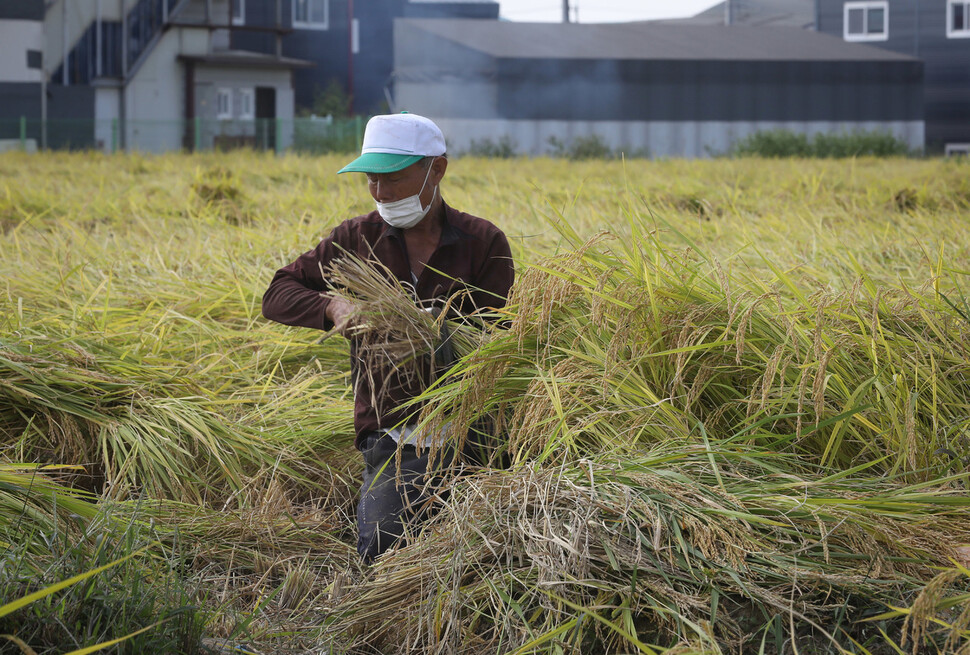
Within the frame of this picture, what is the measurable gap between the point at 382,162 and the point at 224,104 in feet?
65.7

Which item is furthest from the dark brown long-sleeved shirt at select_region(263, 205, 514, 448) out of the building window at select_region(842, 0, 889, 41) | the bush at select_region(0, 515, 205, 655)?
the building window at select_region(842, 0, 889, 41)

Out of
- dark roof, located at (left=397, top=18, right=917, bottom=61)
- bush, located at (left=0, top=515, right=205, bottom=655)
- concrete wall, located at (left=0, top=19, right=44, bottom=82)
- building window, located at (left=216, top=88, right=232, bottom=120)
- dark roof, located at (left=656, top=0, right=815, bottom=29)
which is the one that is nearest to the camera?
bush, located at (left=0, top=515, right=205, bottom=655)

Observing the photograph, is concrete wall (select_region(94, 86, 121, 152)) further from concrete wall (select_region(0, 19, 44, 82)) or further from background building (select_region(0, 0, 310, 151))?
concrete wall (select_region(0, 19, 44, 82))

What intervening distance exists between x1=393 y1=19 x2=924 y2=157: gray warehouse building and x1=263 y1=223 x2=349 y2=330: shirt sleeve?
726 inches

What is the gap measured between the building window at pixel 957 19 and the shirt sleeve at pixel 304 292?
25.8 meters

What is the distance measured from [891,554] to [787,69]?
74.8 ft

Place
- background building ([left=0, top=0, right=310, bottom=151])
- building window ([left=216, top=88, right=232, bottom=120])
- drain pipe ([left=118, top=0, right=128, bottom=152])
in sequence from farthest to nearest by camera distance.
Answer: building window ([left=216, top=88, right=232, bottom=120])
drain pipe ([left=118, top=0, right=128, bottom=152])
background building ([left=0, top=0, right=310, bottom=151])

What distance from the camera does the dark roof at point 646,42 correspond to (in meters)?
22.0

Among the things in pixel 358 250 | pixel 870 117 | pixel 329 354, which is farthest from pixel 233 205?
pixel 870 117

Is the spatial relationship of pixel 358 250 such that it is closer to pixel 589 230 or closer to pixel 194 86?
pixel 589 230

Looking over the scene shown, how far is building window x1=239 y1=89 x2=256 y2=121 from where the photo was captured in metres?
21.1

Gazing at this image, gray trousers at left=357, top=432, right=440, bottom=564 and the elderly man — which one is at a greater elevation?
the elderly man

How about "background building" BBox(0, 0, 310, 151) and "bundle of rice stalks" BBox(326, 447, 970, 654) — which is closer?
"bundle of rice stalks" BBox(326, 447, 970, 654)

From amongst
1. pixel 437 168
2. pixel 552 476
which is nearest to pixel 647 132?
pixel 437 168
